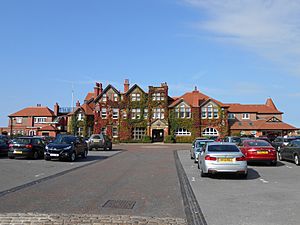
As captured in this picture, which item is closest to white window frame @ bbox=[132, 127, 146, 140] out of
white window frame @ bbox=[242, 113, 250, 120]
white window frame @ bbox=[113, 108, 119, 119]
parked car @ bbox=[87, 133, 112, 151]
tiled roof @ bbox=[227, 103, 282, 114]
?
white window frame @ bbox=[113, 108, 119, 119]

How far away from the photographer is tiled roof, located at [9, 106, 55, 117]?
71.7 metres

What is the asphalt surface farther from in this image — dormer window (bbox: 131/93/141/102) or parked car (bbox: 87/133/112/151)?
dormer window (bbox: 131/93/141/102)

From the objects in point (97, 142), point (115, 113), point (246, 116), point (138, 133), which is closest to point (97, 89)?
point (115, 113)

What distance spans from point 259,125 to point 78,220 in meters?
57.6

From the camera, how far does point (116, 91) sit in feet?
200

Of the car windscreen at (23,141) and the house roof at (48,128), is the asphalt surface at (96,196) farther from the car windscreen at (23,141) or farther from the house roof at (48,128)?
the house roof at (48,128)

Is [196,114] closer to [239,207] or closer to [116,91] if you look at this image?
[116,91]

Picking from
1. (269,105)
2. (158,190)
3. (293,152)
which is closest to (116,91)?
(269,105)

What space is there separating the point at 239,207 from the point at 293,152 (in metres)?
13.6

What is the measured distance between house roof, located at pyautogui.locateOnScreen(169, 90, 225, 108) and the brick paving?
52.3m

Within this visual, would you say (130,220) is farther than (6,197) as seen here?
No

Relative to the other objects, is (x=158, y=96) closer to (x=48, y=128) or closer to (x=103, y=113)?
(x=103, y=113)

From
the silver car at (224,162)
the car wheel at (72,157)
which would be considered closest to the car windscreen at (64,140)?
the car wheel at (72,157)

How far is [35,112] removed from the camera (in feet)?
238
